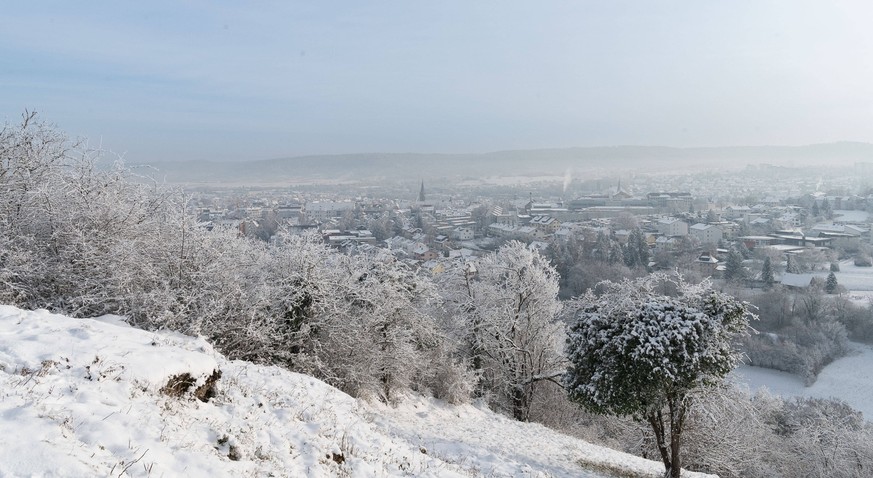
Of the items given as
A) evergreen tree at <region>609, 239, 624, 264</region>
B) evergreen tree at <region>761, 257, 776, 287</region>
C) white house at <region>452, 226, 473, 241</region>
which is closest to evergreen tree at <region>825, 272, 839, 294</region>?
evergreen tree at <region>761, 257, 776, 287</region>

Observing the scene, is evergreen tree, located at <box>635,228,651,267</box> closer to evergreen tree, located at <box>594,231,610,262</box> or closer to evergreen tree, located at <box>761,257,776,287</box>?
evergreen tree, located at <box>594,231,610,262</box>

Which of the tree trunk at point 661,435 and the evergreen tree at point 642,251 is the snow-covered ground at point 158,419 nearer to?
the tree trunk at point 661,435

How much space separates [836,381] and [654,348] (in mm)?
39249

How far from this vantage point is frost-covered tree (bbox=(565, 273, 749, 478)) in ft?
33.3

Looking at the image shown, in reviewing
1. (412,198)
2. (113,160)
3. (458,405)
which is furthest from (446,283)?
(412,198)

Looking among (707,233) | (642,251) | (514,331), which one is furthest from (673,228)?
(514,331)

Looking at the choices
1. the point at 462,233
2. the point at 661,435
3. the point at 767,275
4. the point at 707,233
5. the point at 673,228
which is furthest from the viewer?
the point at 673,228

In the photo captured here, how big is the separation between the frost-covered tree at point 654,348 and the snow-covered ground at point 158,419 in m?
3.32

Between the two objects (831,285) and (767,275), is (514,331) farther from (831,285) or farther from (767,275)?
(831,285)

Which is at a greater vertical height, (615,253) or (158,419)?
(158,419)

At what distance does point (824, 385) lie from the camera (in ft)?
124

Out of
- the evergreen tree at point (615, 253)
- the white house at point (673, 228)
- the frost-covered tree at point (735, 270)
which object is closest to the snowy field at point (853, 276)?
the frost-covered tree at point (735, 270)

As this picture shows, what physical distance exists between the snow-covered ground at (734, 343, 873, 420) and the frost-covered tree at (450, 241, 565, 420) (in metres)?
21.2

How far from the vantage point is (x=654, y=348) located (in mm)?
10164
